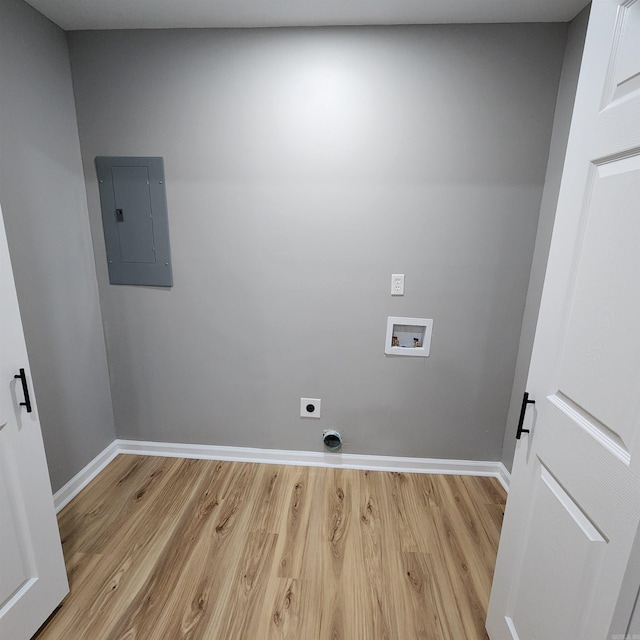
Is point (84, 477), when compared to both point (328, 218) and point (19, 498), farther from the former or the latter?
point (328, 218)

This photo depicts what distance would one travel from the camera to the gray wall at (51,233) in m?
1.50

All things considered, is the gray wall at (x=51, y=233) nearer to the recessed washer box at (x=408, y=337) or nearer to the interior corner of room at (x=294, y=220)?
the interior corner of room at (x=294, y=220)

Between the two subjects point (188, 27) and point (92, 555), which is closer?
point (92, 555)

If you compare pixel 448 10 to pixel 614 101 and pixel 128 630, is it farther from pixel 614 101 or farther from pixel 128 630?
pixel 128 630

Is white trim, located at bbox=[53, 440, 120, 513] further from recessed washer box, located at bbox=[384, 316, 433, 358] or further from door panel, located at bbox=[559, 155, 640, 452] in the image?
door panel, located at bbox=[559, 155, 640, 452]

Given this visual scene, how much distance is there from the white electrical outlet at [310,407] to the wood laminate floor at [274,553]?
0.36 meters

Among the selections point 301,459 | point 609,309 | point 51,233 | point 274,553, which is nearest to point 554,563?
point 609,309

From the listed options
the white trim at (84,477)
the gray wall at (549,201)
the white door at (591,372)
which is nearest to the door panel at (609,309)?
the white door at (591,372)

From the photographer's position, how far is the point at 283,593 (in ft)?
4.62

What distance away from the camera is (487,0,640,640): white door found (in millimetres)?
692

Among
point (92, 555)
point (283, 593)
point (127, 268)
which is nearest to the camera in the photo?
point (283, 593)

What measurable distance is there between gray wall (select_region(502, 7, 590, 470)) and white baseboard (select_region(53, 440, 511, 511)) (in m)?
0.20

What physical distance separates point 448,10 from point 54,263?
7.28ft

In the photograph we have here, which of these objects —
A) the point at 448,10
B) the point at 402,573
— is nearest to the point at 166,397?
the point at 402,573
